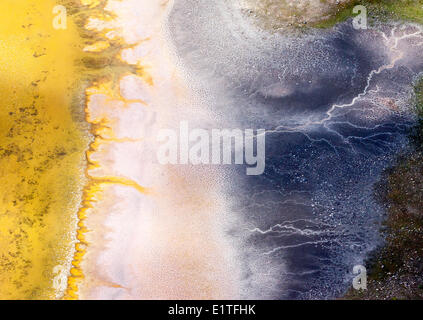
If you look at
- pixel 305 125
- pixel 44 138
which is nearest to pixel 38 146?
pixel 44 138

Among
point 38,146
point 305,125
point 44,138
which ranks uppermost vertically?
point 305,125

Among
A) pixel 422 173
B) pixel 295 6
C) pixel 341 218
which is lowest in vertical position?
pixel 341 218

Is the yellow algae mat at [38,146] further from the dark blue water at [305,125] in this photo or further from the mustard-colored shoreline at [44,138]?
the dark blue water at [305,125]

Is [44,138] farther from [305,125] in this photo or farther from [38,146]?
[305,125]

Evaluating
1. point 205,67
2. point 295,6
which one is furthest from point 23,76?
point 295,6

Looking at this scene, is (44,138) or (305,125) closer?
(305,125)

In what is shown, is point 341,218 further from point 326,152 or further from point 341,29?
point 341,29

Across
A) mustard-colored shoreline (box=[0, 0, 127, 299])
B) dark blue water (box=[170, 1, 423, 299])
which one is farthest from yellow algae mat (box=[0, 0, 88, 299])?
dark blue water (box=[170, 1, 423, 299])

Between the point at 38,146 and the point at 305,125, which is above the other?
the point at 305,125

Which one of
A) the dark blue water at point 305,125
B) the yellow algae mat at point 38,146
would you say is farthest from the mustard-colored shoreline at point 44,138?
the dark blue water at point 305,125
